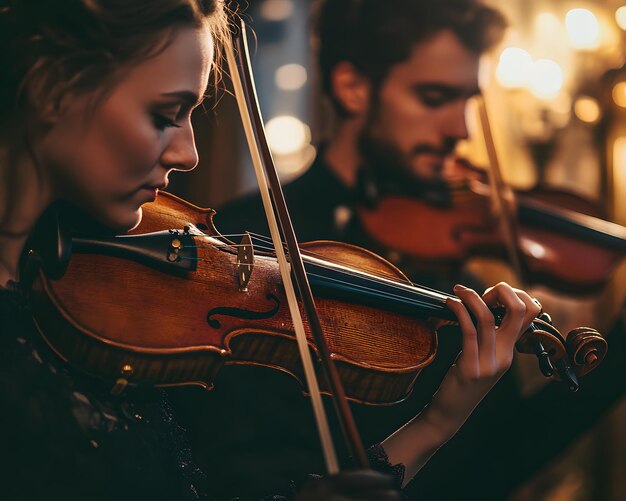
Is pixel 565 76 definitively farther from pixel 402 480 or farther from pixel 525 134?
pixel 402 480

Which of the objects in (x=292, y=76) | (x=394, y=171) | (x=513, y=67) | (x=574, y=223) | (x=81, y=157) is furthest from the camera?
(x=513, y=67)

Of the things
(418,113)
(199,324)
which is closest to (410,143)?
(418,113)

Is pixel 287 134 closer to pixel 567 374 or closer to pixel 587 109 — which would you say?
pixel 587 109

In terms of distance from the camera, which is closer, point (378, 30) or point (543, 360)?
point (543, 360)

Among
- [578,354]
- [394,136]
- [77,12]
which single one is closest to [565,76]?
[394,136]

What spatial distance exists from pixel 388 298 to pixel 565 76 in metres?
2.11

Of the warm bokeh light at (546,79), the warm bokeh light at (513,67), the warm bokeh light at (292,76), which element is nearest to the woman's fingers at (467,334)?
the warm bokeh light at (292,76)

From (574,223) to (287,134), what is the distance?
84cm

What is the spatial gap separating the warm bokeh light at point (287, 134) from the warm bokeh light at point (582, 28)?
47.0 inches

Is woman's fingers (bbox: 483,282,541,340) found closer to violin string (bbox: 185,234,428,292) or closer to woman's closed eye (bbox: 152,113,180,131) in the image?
violin string (bbox: 185,234,428,292)

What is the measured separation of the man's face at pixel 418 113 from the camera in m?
1.91

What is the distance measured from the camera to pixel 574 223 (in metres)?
1.69

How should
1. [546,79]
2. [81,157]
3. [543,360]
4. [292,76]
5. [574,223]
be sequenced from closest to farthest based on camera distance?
1. [81,157]
2. [543,360]
3. [574,223]
4. [292,76]
5. [546,79]

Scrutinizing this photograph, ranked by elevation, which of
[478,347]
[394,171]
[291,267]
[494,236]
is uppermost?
[291,267]
